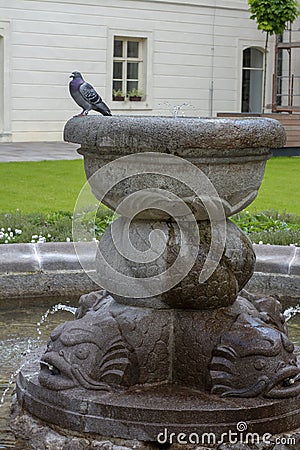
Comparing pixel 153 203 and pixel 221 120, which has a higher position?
pixel 221 120

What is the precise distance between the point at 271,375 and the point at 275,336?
168 mm

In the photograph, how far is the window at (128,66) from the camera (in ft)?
67.7

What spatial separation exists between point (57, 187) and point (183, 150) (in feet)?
25.7

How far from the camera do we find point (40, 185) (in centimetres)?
1084

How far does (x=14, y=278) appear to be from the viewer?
523 centimetres

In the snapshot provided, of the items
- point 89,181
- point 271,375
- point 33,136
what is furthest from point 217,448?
point 33,136

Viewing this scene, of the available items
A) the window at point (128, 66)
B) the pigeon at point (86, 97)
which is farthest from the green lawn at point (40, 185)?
the window at point (128, 66)

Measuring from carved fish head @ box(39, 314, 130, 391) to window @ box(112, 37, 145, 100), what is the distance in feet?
57.9

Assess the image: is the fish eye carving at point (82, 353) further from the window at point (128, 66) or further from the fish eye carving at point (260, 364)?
the window at point (128, 66)

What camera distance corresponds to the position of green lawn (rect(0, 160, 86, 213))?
9070 millimetres

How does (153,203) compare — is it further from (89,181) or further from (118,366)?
(118,366)

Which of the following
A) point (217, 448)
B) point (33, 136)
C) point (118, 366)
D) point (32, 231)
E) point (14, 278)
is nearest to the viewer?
point (217, 448)

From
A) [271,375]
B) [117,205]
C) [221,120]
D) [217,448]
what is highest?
[221,120]

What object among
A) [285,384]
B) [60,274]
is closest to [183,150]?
[285,384]
